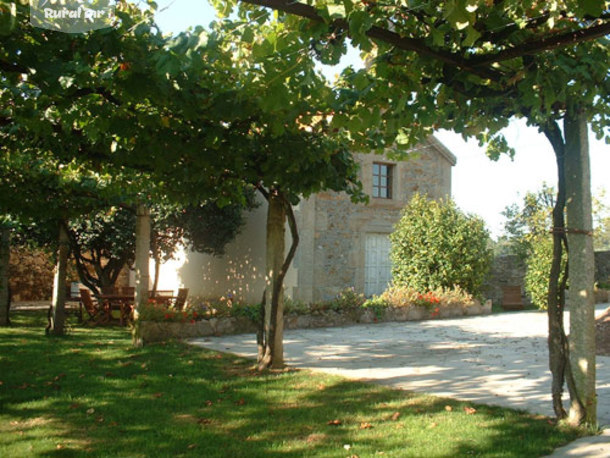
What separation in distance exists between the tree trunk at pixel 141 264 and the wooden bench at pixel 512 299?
11228 millimetres

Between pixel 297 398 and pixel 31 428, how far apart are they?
2314 mm

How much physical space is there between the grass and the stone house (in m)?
7.14

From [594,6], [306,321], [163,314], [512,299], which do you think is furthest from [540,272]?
[594,6]

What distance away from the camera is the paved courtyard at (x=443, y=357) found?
18.1 ft

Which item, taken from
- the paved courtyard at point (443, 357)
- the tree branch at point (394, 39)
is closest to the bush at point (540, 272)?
the paved courtyard at point (443, 357)

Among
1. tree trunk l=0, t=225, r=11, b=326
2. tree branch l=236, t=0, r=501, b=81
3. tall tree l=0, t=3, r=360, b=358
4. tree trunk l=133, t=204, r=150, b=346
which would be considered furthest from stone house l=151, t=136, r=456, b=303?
tree branch l=236, t=0, r=501, b=81

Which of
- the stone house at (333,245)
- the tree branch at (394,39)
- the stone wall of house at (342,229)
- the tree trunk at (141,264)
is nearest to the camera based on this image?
the tree branch at (394,39)

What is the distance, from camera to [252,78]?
4.32 meters

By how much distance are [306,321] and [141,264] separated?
150 inches

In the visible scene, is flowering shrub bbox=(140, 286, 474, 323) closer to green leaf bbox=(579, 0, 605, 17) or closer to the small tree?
the small tree

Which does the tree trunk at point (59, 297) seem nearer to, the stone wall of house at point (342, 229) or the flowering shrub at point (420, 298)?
the stone wall of house at point (342, 229)

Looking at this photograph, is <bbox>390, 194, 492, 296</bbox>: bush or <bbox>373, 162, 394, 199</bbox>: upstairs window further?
<bbox>373, 162, 394, 199</bbox>: upstairs window

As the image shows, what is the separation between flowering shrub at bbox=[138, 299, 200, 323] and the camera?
29.2ft

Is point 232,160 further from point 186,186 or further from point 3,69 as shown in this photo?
point 3,69
